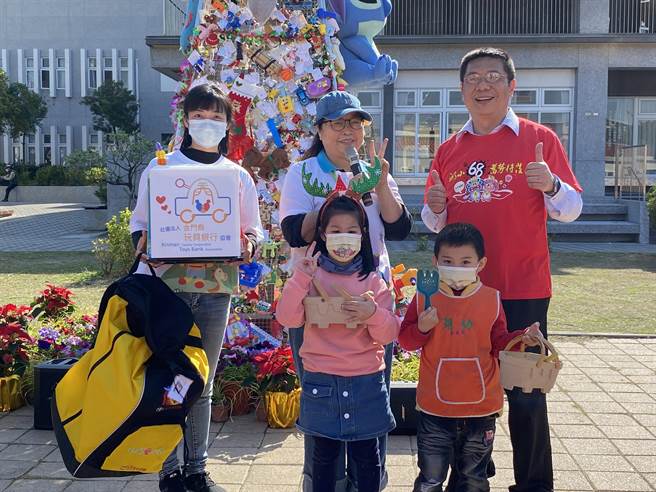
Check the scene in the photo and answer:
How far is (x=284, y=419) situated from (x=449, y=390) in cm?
172

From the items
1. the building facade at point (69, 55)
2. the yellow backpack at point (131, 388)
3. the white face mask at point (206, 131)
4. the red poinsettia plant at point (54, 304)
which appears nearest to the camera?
the yellow backpack at point (131, 388)

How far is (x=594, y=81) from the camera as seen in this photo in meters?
19.3

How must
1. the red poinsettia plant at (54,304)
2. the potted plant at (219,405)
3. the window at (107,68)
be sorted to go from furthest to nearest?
the window at (107,68)
the red poinsettia plant at (54,304)
the potted plant at (219,405)

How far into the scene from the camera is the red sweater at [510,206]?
307cm

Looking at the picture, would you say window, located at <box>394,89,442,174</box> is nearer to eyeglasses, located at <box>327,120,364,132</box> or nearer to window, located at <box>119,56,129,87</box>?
eyeglasses, located at <box>327,120,364,132</box>

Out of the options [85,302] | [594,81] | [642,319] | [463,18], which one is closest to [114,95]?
[463,18]

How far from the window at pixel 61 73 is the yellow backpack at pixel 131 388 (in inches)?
1722

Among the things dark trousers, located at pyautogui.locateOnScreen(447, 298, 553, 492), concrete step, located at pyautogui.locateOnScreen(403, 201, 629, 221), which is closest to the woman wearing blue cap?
dark trousers, located at pyautogui.locateOnScreen(447, 298, 553, 492)

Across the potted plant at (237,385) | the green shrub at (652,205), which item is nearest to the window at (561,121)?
the green shrub at (652,205)

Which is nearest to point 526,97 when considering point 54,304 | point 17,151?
point 54,304

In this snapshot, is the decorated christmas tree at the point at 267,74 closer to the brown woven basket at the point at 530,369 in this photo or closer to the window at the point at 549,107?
the brown woven basket at the point at 530,369

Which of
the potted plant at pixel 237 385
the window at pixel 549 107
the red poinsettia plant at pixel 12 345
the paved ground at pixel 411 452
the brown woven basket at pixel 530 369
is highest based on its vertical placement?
the window at pixel 549 107

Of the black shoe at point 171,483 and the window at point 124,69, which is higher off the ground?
the window at point 124,69

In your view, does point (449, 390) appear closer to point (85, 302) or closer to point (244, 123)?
point (244, 123)
